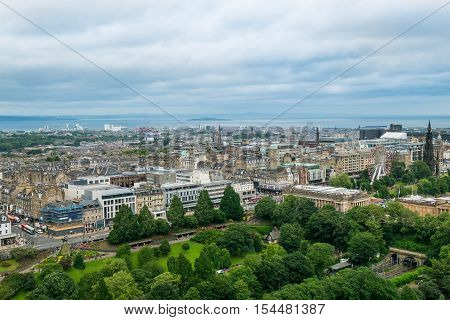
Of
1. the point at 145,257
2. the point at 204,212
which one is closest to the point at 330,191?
the point at 204,212

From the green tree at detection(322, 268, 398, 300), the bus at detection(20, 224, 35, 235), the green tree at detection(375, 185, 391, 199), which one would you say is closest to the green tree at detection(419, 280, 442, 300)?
the green tree at detection(322, 268, 398, 300)

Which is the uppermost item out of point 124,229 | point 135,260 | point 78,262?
point 124,229

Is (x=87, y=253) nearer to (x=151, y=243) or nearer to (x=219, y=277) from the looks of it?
(x=151, y=243)

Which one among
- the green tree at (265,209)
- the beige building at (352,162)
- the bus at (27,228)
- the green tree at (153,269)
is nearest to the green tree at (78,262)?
the green tree at (153,269)

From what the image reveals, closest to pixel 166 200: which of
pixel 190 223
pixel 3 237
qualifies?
pixel 190 223

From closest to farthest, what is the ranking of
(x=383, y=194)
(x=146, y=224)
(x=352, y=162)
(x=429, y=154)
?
(x=146, y=224)
(x=383, y=194)
(x=429, y=154)
(x=352, y=162)

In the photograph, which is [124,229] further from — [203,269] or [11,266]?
[203,269]

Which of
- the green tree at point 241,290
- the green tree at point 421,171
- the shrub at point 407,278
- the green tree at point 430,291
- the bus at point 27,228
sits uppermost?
the green tree at point 421,171

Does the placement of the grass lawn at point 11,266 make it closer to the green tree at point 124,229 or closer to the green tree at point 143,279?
the green tree at point 124,229
